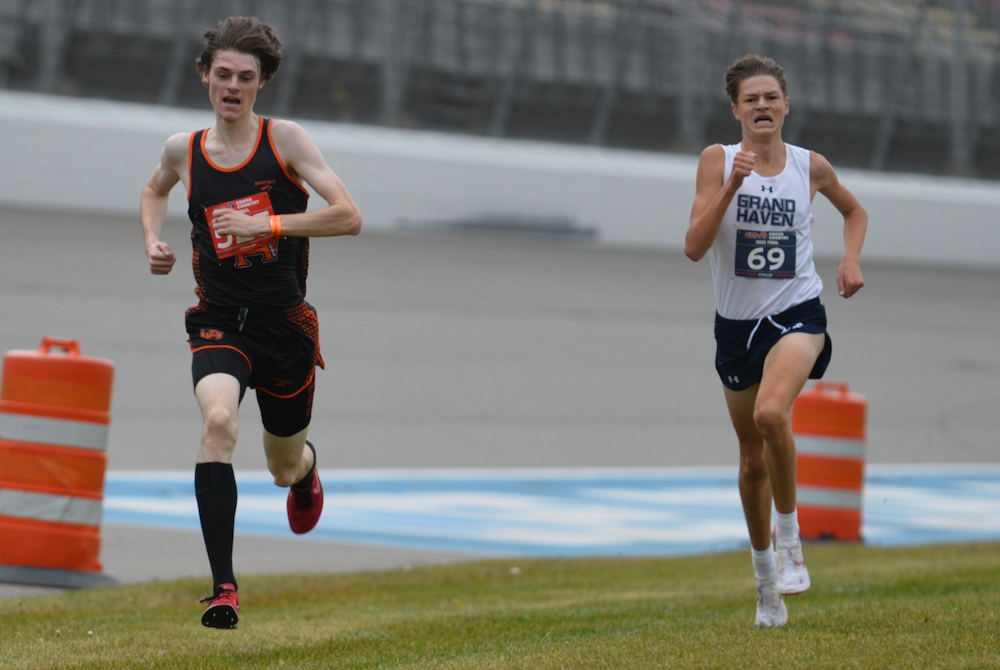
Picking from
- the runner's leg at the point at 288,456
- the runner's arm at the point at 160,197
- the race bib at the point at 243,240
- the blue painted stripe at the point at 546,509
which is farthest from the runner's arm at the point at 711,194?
the blue painted stripe at the point at 546,509

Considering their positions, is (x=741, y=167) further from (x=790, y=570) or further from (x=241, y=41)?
(x=241, y=41)

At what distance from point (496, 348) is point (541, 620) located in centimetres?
1251

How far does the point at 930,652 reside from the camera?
4219mm

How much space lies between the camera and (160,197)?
207 inches

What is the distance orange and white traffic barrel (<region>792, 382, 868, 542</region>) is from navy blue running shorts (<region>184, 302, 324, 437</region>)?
4.87 m

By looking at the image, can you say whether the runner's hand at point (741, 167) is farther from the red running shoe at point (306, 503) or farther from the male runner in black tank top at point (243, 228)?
the red running shoe at point (306, 503)

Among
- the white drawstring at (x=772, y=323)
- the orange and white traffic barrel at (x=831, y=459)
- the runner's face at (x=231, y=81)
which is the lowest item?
the orange and white traffic barrel at (x=831, y=459)

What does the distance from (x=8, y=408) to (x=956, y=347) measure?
17483 millimetres

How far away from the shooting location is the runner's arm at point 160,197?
4781 millimetres

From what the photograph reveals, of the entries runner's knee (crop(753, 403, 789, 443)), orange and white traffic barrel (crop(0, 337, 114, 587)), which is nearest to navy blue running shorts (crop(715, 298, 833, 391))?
runner's knee (crop(753, 403, 789, 443))

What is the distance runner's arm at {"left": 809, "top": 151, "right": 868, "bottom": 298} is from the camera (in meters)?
5.17

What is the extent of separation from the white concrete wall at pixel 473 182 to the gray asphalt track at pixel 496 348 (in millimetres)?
463

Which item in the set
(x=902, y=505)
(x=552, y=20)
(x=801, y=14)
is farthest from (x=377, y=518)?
(x=801, y=14)

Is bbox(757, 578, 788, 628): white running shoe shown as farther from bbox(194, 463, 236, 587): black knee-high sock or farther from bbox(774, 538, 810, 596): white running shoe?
bbox(194, 463, 236, 587): black knee-high sock
